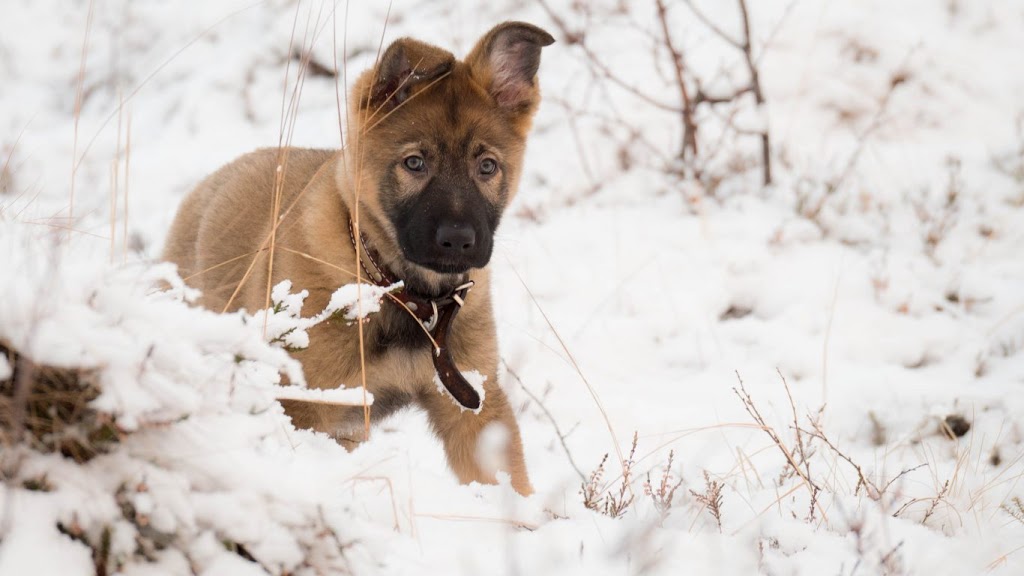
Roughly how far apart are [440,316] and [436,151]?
0.66 metres

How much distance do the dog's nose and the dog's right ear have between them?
2.04 ft

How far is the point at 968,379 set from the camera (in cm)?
404

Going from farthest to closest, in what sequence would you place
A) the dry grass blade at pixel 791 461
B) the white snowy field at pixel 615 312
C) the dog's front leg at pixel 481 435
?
the dog's front leg at pixel 481 435, the dry grass blade at pixel 791 461, the white snowy field at pixel 615 312

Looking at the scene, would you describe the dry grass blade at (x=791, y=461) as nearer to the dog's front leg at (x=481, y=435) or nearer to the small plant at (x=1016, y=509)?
the small plant at (x=1016, y=509)

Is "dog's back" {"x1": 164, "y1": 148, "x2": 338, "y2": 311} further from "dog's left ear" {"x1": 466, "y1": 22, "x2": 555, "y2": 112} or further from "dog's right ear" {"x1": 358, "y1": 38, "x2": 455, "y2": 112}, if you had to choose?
"dog's left ear" {"x1": 466, "y1": 22, "x2": 555, "y2": 112}

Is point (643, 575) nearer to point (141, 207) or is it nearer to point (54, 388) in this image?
point (54, 388)

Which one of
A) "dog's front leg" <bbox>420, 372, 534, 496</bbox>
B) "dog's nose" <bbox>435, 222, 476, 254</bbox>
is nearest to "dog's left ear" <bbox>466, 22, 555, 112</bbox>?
"dog's nose" <bbox>435, 222, 476, 254</bbox>

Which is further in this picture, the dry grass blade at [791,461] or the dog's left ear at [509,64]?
the dog's left ear at [509,64]

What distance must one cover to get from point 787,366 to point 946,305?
42.1 inches

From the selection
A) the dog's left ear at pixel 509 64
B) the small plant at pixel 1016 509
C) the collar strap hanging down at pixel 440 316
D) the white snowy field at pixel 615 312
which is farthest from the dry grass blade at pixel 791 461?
the dog's left ear at pixel 509 64

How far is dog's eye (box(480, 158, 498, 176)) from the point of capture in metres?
3.35

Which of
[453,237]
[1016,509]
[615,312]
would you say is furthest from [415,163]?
[1016,509]

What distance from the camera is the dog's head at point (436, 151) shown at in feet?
9.75

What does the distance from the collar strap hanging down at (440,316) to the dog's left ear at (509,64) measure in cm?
92
